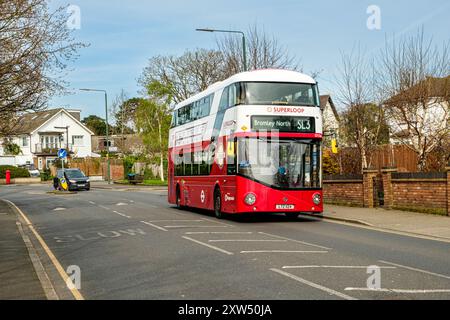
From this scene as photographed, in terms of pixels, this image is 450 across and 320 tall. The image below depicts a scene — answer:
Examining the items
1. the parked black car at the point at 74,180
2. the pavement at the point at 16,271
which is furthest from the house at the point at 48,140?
the pavement at the point at 16,271

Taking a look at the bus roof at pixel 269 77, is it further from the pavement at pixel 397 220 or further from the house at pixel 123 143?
the house at pixel 123 143

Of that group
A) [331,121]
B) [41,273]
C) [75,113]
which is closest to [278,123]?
[41,273]

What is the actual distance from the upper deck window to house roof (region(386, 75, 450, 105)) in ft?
24.0

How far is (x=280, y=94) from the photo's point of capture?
18.5 m

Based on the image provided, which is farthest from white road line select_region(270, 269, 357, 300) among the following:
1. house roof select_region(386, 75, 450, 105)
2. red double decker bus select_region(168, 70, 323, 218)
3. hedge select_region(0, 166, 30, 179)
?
hedge select_region(0, 166, 30, 179)

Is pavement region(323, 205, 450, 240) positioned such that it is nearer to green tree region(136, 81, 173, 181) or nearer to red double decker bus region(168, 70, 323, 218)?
red double decker bus region(168, 70, 323, 218)

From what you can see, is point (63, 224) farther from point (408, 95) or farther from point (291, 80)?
point (408, 95)

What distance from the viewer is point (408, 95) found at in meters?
24.6

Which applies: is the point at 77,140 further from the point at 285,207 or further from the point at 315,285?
the point at 315,285

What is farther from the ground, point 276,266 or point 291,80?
point 291,80

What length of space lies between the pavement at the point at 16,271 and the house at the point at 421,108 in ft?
50.1

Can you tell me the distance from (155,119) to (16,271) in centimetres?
5249
